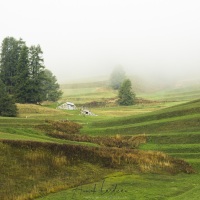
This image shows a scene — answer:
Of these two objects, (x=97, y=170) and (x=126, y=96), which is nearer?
(x=97, y=170)

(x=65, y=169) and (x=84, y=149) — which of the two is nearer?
(x=65, y=169)

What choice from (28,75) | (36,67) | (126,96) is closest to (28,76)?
(28,75)

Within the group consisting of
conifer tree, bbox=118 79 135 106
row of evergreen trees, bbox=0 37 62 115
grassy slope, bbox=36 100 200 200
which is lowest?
grassy slope, bbox=36 100 200 200

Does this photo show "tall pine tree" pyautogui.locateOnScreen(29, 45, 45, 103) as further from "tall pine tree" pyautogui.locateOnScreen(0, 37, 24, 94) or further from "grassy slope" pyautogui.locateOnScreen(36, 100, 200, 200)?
"grassy slope" pyautogui.locateOnScreen(36, 100, 200, 200)

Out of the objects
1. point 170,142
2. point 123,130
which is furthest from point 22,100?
point 170,142

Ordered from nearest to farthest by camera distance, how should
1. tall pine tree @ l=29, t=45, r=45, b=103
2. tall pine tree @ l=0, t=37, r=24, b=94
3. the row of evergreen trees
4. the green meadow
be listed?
the green meadow < the row of evergreen trees < tall pine tree @ l=29, t=45, r=45, b=103 < tall pine tree @ l=0, t=37, r=24, b=94

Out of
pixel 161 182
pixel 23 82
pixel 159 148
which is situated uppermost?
pixel 23 82

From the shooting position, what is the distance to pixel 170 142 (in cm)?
4469

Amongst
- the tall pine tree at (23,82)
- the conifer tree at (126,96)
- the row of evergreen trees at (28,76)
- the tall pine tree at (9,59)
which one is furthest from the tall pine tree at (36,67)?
the conifer tree at (126,96)

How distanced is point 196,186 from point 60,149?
1218cm

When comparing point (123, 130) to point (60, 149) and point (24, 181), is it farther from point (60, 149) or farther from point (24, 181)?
point (24, 181)

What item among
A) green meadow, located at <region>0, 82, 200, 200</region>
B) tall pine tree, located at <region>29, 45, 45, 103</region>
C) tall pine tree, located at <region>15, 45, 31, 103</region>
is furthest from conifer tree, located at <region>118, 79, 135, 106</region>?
green meadow, located at <region>0, 82, 200, 200</region>

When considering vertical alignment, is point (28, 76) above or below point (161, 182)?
above

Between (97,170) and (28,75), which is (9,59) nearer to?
(28,75)
